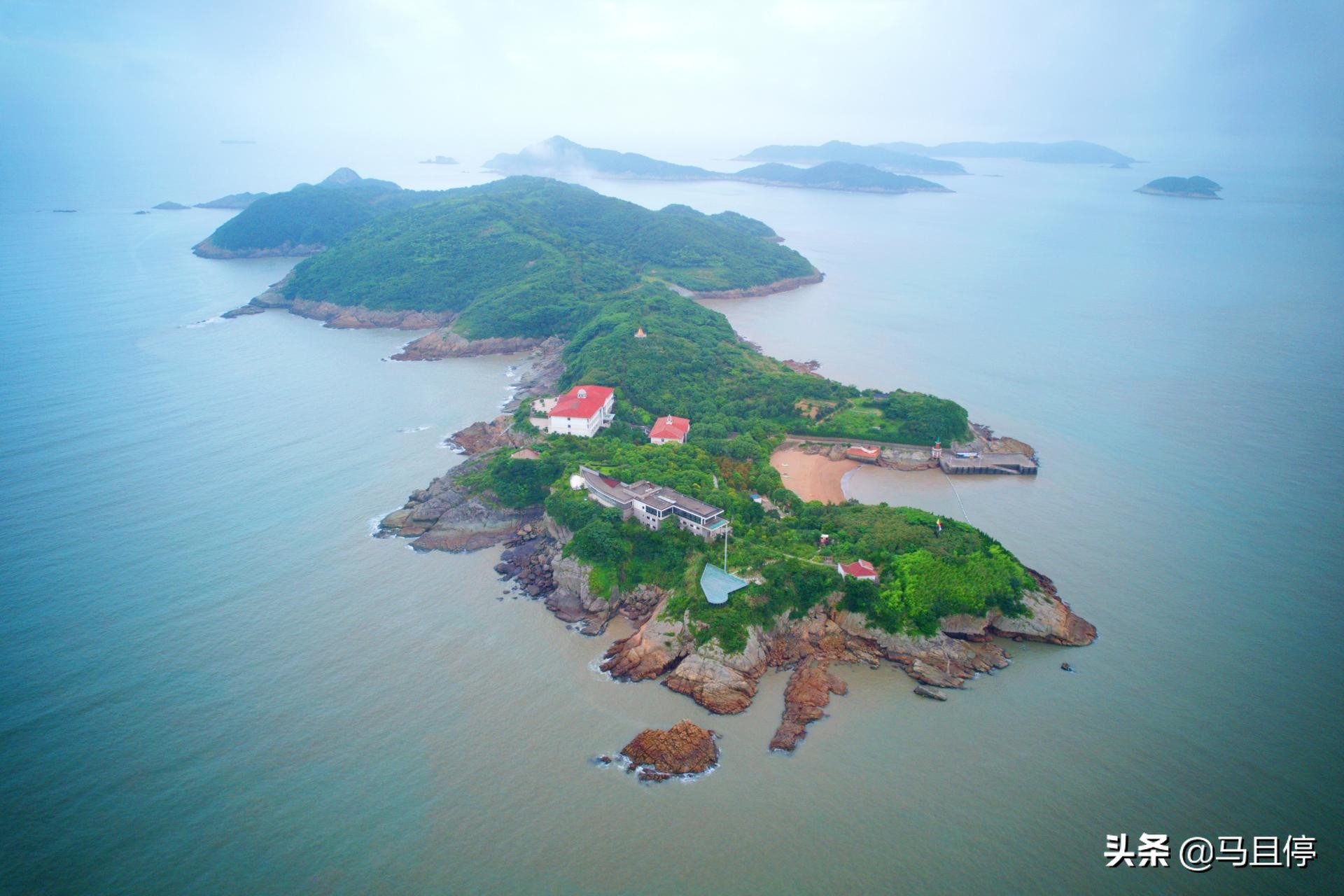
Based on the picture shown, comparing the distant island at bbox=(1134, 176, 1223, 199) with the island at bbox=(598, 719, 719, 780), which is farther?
the distant island at bbox=(1134, 176, 1223, 199)

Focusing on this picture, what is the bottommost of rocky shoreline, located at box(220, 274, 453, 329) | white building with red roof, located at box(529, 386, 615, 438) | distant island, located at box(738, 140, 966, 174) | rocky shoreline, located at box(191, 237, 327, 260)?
white building with red roof, located at box(529, 386, 615, 438)

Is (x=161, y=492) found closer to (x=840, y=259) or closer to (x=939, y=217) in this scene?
(x=840, y=259)

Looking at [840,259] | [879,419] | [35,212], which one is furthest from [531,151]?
[879,419]

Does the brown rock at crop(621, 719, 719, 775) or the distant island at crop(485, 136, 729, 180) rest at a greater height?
the distant island at crop(485, 136, 729, 180)

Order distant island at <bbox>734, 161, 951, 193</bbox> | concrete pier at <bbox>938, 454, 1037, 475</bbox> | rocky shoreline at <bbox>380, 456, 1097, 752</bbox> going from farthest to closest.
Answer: distant island at <bbox>734, 161, 951, 193</bbox> < concrete pier at <bbox>938, 454, 1037, 475</bbox> < rocky shoreline at <bbox>380, 456, 1097, 752</bbox>

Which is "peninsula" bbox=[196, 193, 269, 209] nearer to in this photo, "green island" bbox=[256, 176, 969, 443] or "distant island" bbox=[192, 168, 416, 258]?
"distant island" bbox=[192, 168, 416, 258]

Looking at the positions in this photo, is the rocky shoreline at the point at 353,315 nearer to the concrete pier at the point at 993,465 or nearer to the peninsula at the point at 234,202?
the concrete pier at the point at 993,465

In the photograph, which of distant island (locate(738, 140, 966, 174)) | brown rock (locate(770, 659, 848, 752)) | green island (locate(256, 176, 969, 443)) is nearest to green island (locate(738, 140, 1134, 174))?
distant island (locate(738, 140, 966, 174))
